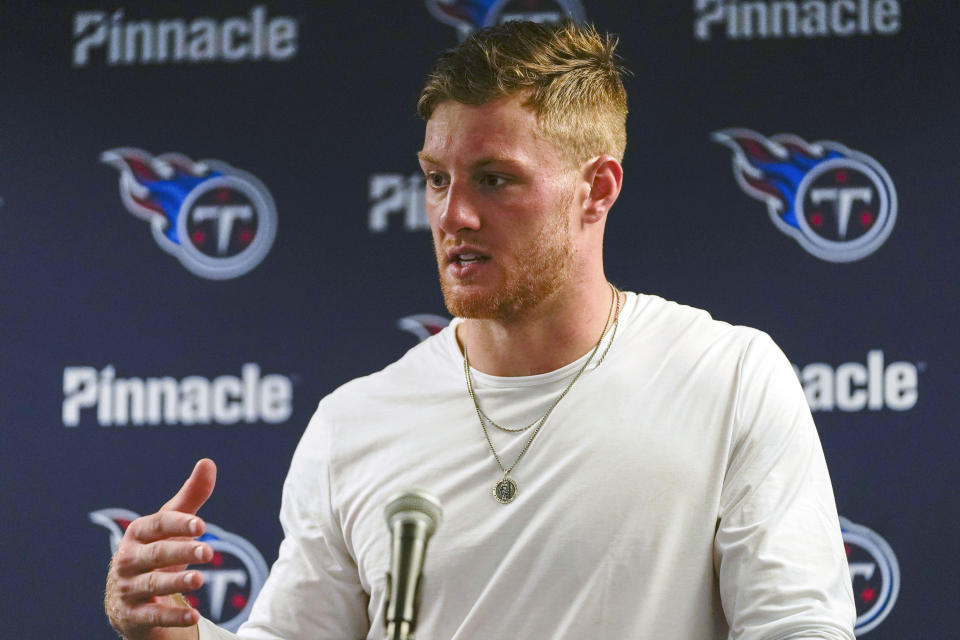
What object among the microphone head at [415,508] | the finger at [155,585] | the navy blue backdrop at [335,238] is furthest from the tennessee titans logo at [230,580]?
the microphone head at [415,508]

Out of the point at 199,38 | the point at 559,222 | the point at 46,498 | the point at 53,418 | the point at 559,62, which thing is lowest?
the point at 46,498

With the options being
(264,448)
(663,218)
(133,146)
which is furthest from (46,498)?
(663,218)

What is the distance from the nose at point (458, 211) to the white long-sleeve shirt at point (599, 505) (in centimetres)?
28

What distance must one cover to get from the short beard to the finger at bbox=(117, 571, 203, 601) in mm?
586

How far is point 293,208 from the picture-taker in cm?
327

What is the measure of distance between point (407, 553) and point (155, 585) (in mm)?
591

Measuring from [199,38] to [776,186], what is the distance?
5.58 feet

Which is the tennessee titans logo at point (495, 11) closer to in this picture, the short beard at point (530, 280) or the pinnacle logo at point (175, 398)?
the pinnacle logo at point (175, 398)

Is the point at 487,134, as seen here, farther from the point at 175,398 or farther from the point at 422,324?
the point at 175,398

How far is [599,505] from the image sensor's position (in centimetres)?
174

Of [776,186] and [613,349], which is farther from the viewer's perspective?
[776,186]

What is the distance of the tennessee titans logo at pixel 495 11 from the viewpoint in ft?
10.5

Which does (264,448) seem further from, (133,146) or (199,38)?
(199,38)

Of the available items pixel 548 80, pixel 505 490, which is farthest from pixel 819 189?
pixel 505 490
